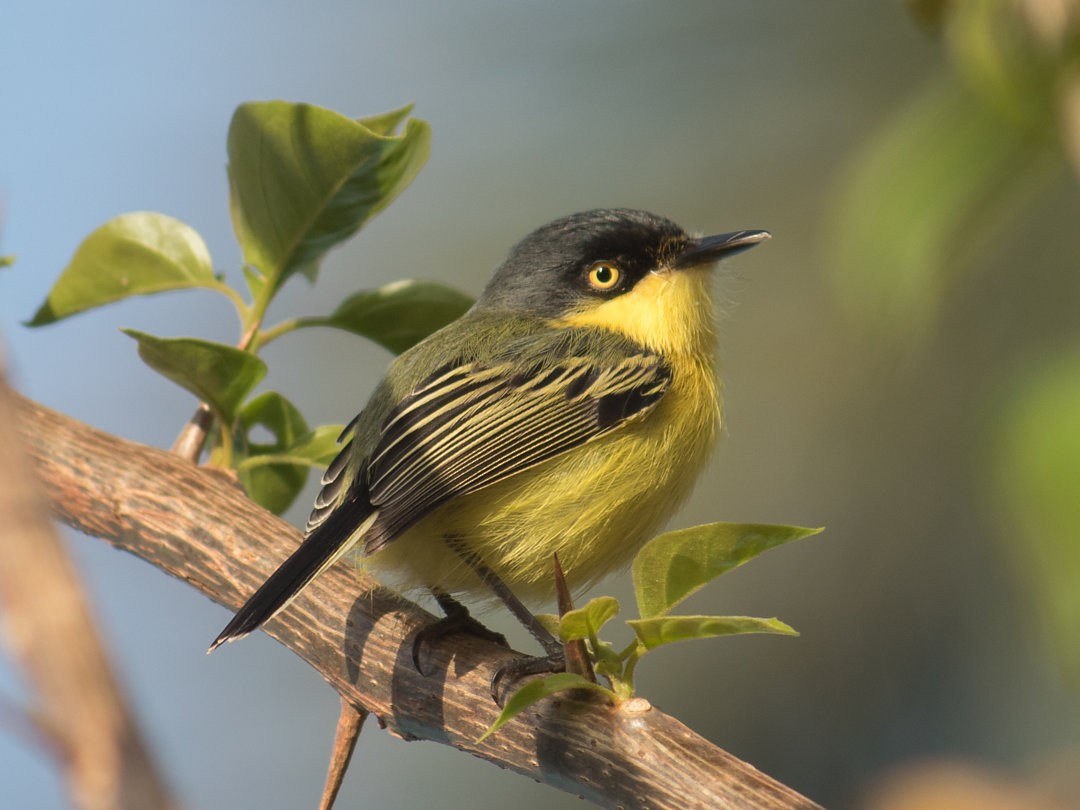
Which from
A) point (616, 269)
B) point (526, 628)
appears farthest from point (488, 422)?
point (616, 269)

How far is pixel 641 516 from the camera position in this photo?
3207mm

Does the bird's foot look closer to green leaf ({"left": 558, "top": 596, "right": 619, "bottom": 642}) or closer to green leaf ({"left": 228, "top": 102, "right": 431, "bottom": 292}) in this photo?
green leaf ({"left": 558, "top": 596, "right": 619, "bottom": 642})

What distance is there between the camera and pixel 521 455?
3182 millimetres

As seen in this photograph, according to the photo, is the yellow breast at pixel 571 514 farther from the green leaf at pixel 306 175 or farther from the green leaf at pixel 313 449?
the green leaf at pixel 306 175

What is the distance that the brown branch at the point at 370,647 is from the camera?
76.0 inches

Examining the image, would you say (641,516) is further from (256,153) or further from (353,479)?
(256,153)

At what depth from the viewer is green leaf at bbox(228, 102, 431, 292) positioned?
2773mm

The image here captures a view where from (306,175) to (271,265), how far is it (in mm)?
287

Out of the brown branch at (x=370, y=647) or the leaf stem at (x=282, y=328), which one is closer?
the brown branch at (x=370, y=647)

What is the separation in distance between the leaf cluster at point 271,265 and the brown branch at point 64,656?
7.31 feet

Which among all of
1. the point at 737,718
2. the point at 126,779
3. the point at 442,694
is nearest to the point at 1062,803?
the point at 126,779

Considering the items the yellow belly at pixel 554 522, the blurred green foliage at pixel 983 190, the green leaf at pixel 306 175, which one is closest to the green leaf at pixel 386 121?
the green leaf at pixel 306 175

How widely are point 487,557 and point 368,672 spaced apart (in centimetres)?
55

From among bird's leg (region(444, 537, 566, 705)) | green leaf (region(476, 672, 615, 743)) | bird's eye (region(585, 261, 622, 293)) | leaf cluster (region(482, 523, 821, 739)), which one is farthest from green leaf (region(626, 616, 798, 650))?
bird's eye (region(585, 261, 622, 293))
